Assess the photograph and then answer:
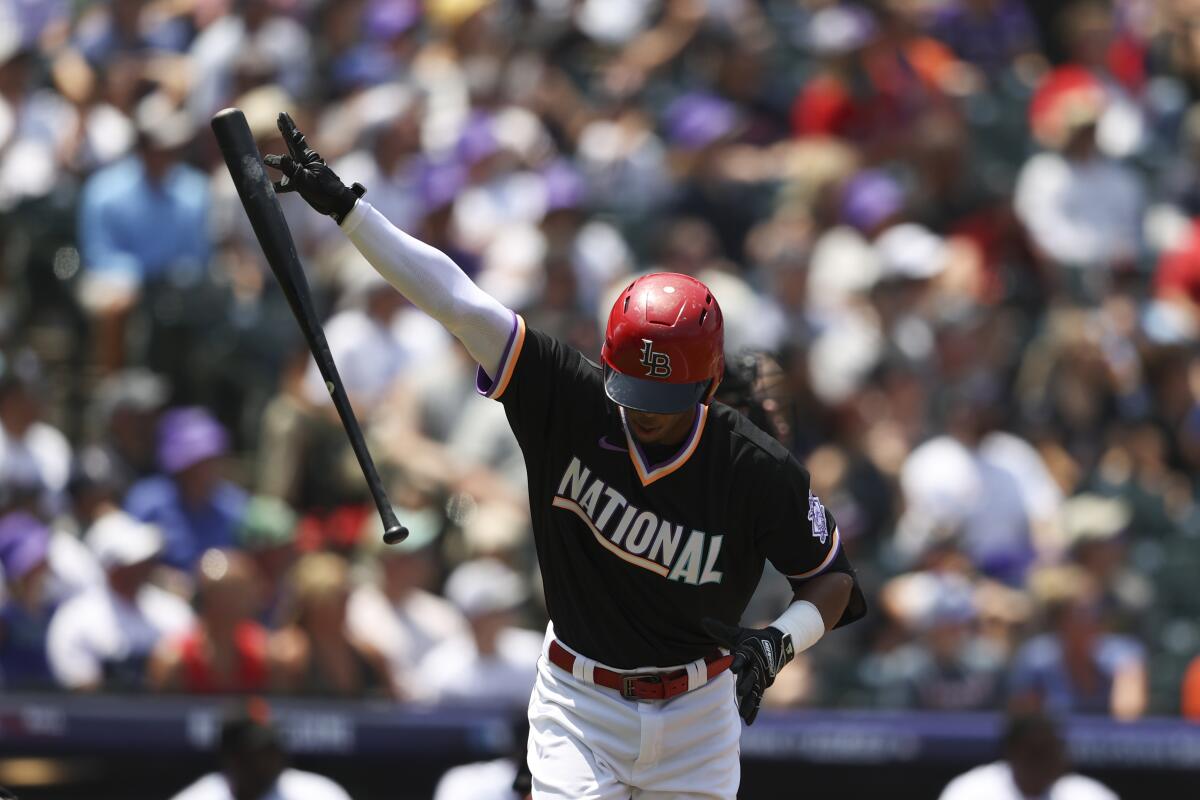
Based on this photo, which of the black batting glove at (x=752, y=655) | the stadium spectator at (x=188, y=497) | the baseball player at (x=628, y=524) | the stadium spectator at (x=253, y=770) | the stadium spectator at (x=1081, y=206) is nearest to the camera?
the black batting glove at (x=752, y=655)

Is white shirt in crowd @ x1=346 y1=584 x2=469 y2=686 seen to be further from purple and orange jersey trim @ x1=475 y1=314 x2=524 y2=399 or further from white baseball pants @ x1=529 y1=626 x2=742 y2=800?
purple and orange jersey trim @ x1=475 y1=314 x2=524 y2=399

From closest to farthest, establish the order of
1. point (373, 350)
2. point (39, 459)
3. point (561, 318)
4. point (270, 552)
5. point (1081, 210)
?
point (270, 552), point (39, 459), point (561, 318), point (373, 350), point (1081, 210)

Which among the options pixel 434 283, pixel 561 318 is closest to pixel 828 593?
pixel 434 283

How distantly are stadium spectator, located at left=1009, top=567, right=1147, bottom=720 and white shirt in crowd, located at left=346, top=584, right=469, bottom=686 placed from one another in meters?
2.58

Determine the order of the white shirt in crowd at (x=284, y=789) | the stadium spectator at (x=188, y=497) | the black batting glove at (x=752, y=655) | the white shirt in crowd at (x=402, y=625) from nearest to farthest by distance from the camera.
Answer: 1. the black batting glove at (x=752, y=655)
2. the white shirt in crowd at (x=284, y=789)
3. the white shirt in crowd at (x=402, y=625)
4. the stadium spectator at (x=188, y=497)

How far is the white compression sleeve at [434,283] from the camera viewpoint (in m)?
4.73

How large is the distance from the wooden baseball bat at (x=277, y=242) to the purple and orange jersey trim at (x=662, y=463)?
621 millimetres

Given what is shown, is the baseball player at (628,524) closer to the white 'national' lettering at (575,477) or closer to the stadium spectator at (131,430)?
the white 'national' lettering at (575,477)

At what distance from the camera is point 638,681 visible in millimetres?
4895

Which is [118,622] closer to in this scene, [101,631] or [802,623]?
[101,631]

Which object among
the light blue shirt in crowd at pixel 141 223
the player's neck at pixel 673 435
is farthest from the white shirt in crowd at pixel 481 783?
the light blue shirt in crowd at pixel 141 223

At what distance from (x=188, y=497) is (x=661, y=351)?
204 inches

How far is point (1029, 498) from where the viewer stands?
9961 mm

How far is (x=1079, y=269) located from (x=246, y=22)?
507 cm
